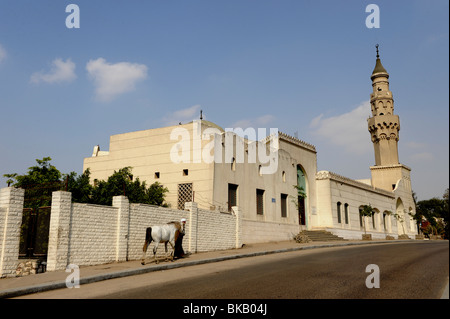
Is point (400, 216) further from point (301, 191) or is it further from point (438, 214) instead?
point (438, 214)

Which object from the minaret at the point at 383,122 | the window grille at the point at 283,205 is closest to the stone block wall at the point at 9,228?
the window grille at the point at 283,205

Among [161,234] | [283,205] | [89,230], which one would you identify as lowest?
[161,234]

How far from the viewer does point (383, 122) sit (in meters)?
53.9

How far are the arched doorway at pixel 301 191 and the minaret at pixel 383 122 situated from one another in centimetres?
2509

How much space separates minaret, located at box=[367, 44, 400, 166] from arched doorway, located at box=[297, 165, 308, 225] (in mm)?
25091

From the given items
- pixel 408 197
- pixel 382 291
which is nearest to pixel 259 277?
pixel 382 291

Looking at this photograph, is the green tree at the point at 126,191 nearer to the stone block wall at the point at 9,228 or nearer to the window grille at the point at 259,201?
the window grille at the point at 259,201

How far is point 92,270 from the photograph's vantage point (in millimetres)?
12438

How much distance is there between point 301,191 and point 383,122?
27.9 m

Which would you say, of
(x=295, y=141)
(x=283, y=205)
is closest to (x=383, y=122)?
(x=295, y=141)

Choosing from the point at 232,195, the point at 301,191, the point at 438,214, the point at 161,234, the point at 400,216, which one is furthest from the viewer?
the point at 400,216
